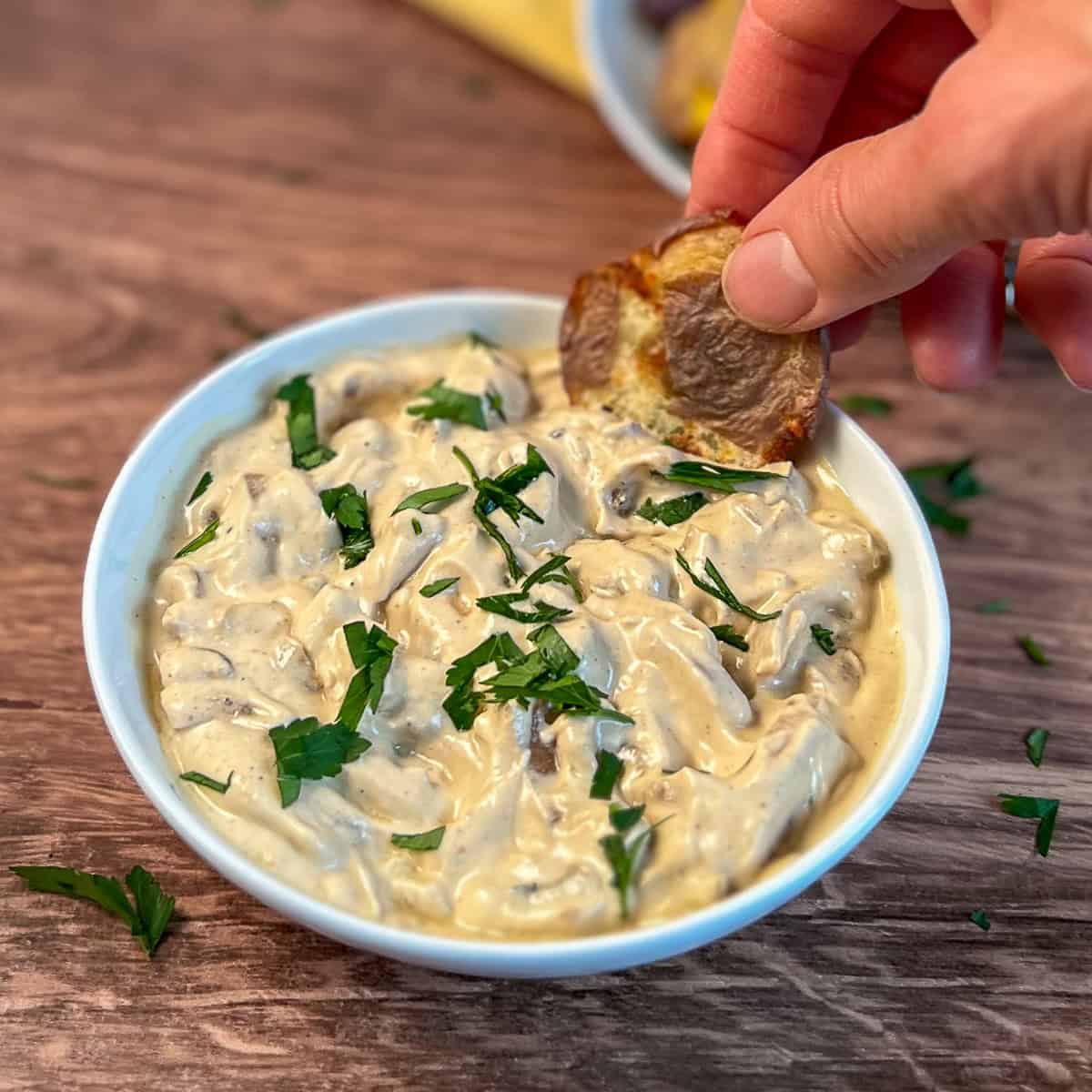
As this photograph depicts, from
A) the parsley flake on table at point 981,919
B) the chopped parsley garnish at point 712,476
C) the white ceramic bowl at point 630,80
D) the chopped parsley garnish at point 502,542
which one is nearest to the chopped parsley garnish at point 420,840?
the chopped parsley garnish at point 502,542

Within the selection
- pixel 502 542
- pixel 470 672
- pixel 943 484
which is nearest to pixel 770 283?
pixel 502 542

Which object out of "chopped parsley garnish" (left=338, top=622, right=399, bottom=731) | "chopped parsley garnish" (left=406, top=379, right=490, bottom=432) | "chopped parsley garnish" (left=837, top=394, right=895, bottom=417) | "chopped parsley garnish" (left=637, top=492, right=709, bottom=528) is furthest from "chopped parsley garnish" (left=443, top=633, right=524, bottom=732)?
"chopped parsley garnish" (left=837, top=394, right=895, bottom=417)

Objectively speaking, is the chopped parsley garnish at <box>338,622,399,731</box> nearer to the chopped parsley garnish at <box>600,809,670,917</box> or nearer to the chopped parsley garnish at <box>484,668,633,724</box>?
the chopped parsley garnish at <box>484,668,633,724</box>

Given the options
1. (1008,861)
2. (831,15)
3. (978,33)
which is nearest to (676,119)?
(831,15)

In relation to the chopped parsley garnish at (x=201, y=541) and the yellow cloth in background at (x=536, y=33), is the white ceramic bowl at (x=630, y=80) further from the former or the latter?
the chopped parsley garnish at (x=201, y=541)

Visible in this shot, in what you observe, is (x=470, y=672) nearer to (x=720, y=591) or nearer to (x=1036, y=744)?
(x=720, y=591)

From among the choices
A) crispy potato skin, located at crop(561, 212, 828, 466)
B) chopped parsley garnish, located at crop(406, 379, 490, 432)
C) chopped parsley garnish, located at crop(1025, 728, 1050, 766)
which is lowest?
chopped parsley garnish, located at crop(1025, 728, 1050, 766)
